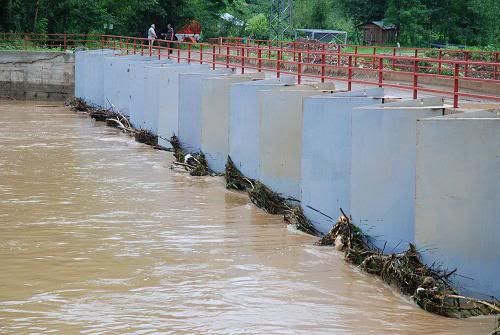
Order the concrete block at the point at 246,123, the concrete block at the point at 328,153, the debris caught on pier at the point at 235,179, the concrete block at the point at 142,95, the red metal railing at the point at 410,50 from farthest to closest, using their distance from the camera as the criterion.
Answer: the concrete block at the point at 142,95 → the red metal railing at the point at 410,50 → the debris caught on pier at the point at 235,179 → the concrete block at the point at 246,123 → the concrete block at the point at 328,153

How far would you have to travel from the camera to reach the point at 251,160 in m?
18.2

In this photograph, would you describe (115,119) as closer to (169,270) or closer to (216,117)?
(216,117)

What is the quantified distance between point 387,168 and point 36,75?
31.0m

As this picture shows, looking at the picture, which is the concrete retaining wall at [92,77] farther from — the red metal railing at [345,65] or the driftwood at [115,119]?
the red metal railing at [345,65]

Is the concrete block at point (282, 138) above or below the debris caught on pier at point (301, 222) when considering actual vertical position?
above

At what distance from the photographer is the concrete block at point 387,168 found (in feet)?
40.1

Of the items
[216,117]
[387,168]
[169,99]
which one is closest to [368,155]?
[387,168]

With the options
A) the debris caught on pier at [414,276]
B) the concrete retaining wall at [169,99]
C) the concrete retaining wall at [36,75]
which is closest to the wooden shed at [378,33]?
the concrete retaining wall at [36,75]

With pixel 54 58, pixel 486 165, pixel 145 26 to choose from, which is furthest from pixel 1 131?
pixel 145 26

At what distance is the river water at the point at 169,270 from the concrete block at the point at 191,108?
2.50 metres

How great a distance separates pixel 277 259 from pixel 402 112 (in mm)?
2558

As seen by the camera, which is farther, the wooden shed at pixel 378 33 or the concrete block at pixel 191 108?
the wooden shed at pixel 378 33

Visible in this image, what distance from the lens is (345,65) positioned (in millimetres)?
32062

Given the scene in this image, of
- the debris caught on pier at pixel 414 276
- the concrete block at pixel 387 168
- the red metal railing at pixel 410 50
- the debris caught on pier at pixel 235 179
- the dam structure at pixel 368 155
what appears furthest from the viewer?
the red metal railing at pixel 410 50
